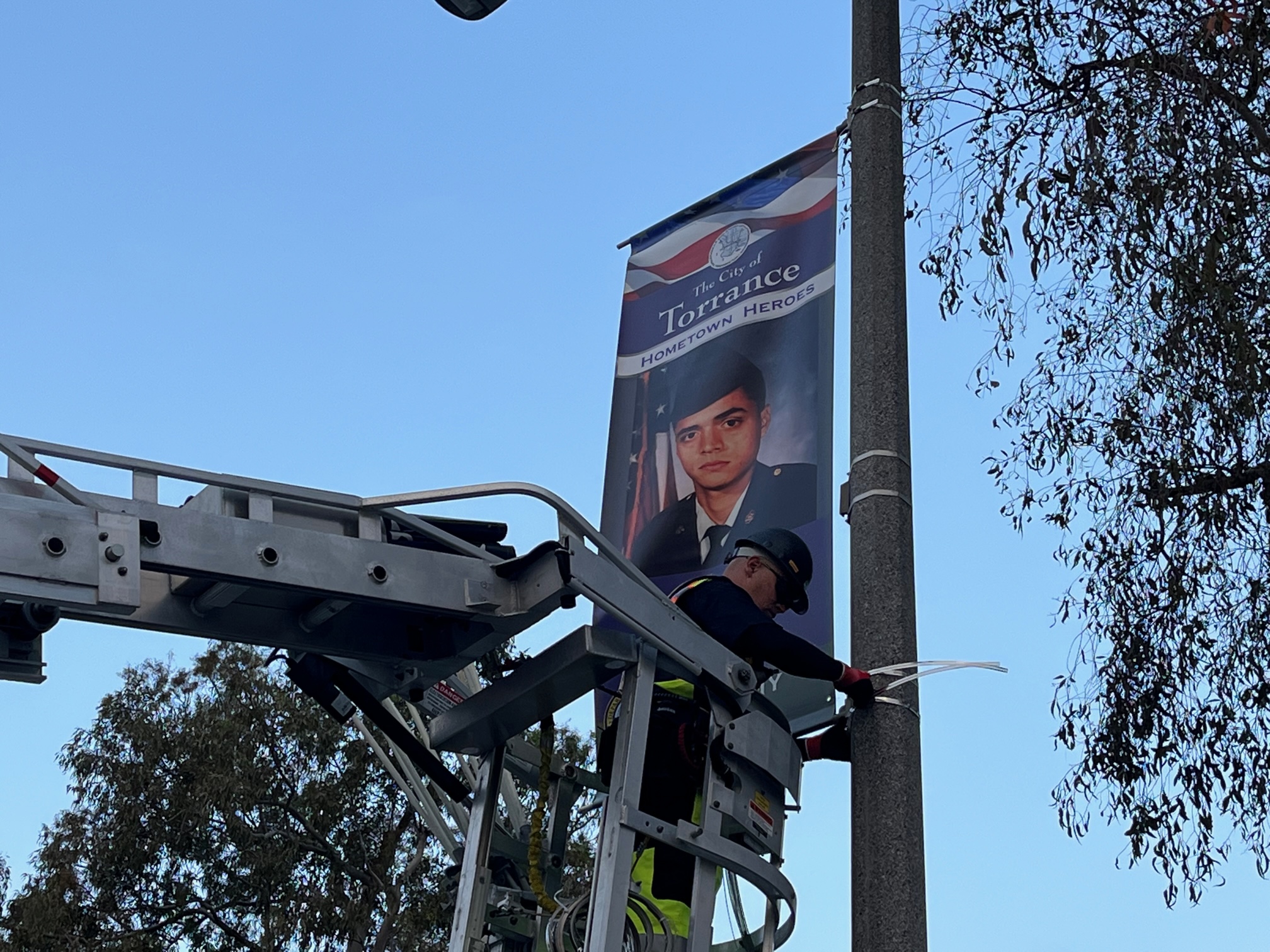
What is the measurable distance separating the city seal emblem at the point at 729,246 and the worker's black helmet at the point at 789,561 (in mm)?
1844

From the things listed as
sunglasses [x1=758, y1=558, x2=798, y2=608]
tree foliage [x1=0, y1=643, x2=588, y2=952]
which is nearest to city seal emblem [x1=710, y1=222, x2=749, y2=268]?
sunglasses [x1=758, y1=558, x2=798, y2=608]

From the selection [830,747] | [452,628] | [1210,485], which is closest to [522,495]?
[452,628]

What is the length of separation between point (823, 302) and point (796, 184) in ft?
2.43

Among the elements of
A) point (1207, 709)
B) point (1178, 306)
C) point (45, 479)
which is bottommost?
point (45, 479)

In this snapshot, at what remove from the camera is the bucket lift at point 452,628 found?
14.9 feet

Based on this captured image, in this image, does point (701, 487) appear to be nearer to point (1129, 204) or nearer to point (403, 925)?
point (1129, 204)

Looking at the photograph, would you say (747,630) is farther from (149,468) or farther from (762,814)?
(149,468)

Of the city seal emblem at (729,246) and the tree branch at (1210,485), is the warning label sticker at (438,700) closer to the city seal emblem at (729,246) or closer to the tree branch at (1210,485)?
the city seal emblem at (729,246)

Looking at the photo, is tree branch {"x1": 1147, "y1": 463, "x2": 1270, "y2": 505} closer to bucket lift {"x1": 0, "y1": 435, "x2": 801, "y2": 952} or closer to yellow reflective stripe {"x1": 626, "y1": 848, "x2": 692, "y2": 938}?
bucket lift {"x1": 0, "y1": 435, "x2": 801, "y2": 952}

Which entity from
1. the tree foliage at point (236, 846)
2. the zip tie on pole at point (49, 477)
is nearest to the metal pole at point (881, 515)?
the zip tie on pole at point (49, 477)

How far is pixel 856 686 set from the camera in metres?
5.36

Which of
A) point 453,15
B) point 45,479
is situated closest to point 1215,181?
point 453,15

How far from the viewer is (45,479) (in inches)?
177

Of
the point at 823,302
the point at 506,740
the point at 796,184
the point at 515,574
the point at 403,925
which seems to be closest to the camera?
the point at 515,574
